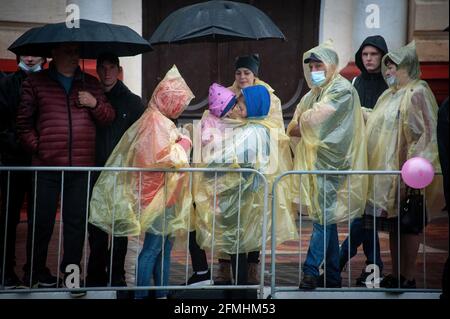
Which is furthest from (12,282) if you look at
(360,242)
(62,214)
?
(360,242)

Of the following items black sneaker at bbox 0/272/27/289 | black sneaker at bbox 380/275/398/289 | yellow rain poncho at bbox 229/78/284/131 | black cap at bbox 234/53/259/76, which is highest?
black cap at bbox 234/53/259/76

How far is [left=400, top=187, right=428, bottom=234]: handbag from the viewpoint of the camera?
761cm

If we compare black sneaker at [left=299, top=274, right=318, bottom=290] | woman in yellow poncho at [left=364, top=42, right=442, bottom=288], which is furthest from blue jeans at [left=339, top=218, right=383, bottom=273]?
black sneaker at [left=299, top=274, right=318, bottom=290]

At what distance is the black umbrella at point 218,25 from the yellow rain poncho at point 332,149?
24.1 inches

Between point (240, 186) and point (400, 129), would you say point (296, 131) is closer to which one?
point (400, 129)

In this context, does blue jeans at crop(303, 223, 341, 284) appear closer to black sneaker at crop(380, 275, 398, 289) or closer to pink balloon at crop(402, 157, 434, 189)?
black sneaker at crop(380, 275, 398, 289)

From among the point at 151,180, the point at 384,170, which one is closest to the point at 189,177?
the point at 151,180

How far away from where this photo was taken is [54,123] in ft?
24.9

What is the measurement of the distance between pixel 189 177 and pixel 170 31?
158cm

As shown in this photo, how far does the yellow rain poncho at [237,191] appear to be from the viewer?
7516mm

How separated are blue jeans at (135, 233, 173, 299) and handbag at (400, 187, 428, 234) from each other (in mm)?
1736

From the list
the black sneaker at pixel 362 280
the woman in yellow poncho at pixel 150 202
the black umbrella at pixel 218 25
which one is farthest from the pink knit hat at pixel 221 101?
the black sneaker at pixel 362 280

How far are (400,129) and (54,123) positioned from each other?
2.60 m

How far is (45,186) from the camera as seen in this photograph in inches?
296
